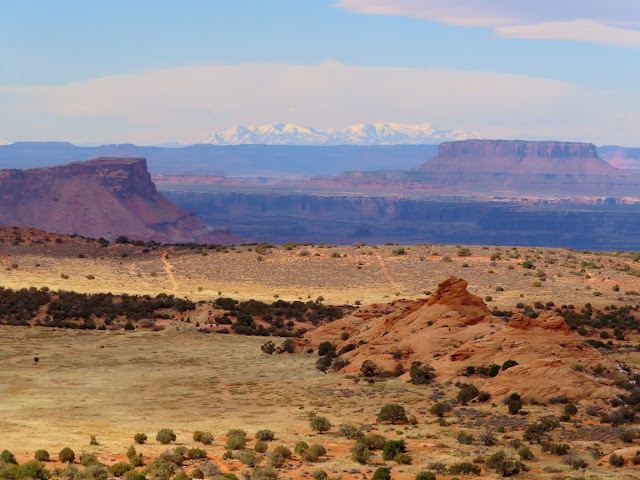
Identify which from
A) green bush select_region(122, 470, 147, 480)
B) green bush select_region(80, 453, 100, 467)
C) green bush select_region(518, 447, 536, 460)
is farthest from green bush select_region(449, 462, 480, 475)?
green bush select_region(80, 453, 100, 467)

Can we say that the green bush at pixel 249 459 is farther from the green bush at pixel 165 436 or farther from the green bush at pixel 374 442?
the green bush at pixel 374 442

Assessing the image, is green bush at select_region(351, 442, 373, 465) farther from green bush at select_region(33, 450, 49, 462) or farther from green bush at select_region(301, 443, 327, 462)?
green bush at select_region(33, 450, 49, 462)

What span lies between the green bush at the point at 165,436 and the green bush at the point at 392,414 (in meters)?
7.10

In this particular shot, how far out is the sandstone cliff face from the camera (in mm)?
31156

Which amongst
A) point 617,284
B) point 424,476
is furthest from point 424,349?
point 617,284

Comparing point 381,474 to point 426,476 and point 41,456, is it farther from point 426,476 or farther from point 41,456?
point 41,456

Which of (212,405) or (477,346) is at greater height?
(477,346)

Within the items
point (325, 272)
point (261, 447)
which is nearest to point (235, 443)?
point (261, 447)

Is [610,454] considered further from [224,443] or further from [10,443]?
[10,443]

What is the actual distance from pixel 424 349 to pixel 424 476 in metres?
16.8

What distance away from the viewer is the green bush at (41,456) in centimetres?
2255

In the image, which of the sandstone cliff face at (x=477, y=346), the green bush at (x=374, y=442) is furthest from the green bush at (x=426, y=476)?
the sandstone cliff face at (x=477, y=346)

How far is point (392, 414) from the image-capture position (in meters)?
28.3

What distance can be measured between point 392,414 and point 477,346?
337 inches
